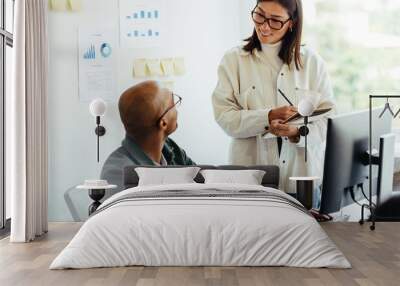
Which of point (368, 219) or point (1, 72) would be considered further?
point (368, 219)

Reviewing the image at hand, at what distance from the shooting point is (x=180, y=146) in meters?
7.11

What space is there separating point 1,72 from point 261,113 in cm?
287

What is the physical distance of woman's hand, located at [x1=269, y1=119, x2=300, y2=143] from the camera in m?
6.95

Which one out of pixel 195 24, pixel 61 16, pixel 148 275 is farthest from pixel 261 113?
pixel 148 275

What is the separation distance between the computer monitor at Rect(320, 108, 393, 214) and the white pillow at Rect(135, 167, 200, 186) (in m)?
1.47

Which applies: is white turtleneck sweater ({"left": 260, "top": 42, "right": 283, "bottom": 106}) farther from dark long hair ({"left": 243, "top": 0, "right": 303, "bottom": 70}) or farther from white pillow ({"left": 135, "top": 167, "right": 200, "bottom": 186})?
white pillow ({"left": 135, "top": 167, "right": 200, "bottom": 186})

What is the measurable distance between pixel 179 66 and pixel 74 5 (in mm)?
1444

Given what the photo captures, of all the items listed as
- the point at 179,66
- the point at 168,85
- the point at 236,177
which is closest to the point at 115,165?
the point at 168,85

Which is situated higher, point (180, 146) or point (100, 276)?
point (180, 146)

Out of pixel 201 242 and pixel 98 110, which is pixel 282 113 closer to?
pixel 98 110

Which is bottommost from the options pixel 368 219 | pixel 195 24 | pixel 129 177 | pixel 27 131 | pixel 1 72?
pixel 368 219

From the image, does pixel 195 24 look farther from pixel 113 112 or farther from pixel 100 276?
pixel 100 276

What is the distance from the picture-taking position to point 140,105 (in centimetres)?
718

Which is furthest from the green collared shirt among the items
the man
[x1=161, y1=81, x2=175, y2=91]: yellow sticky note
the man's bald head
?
[x1=161, y1=81, x2=175, y2=91]: yellow sticky note
